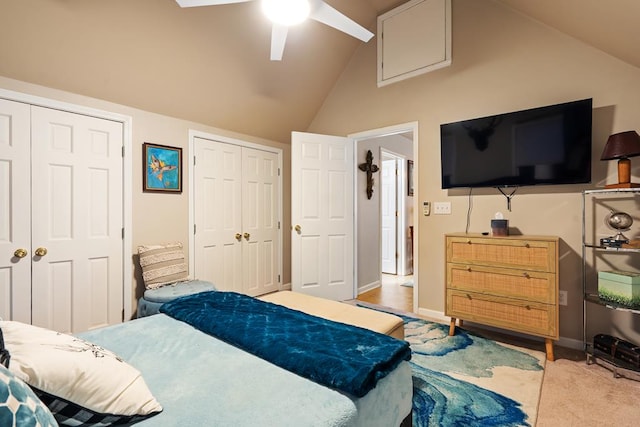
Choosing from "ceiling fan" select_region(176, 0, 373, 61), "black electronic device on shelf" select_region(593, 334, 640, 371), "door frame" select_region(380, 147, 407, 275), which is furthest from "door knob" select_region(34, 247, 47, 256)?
"door frame" select_region(380, 147, 407, 275)

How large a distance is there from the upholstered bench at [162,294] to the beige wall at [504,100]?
2.38 m

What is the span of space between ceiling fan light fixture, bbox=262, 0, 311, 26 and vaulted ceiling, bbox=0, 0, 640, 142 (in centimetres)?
112

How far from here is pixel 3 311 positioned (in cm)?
238

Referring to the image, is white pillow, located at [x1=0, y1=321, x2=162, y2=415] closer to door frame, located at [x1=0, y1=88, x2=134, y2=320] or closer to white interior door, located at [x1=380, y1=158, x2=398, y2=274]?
door frame, located at [x1=0, y1=88, x2=134, y2=320]

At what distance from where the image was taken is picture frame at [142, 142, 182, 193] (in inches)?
123

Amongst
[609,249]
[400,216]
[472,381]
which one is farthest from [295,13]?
[400,216]

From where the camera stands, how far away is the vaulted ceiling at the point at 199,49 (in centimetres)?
221

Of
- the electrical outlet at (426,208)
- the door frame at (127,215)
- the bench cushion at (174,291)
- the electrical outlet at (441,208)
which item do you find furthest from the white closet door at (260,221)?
the electrical outlet at (441,208)

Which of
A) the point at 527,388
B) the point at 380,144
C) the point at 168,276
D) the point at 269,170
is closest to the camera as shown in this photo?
the point at 527,388

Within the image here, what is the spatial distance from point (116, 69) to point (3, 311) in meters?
2.14

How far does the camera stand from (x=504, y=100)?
294 centimetres

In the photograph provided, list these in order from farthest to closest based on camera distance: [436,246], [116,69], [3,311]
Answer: [436,246] < [116,69] < [3,311]

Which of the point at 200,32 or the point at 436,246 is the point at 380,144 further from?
the point at 200,32

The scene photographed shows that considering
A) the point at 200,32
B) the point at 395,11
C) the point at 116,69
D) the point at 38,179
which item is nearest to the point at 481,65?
the point at 395,11
